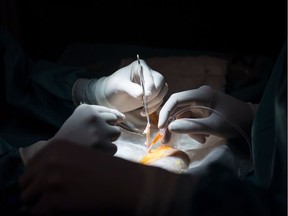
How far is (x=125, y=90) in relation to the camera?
1556 mm

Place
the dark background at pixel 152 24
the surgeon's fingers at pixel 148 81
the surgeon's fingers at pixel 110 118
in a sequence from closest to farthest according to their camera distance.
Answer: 1. the surgeon's fingers at pixel 110 118
2. the surgeon's fingers at pixel 148 81
3. the dark background at pixel 152 24

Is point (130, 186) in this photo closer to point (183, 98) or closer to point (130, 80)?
point (183, 98)

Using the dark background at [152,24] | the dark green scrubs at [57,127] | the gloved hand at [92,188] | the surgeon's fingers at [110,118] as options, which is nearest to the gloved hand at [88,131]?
the surgeon's fingers at [110,118]

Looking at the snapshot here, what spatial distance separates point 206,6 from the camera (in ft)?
7.04

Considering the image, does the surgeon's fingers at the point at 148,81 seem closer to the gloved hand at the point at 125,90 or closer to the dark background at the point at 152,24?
the gloved hand at the point at 125,90

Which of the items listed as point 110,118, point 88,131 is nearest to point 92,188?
point 88,131

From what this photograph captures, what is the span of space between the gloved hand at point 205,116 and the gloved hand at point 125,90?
0.08 metres

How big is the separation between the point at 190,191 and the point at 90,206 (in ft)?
0.70

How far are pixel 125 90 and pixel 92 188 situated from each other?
0.62 metres

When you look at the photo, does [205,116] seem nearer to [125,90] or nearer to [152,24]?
[125,90]

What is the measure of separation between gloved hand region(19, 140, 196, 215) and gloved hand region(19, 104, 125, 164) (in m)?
0.30

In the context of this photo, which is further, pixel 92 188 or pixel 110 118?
pixel 110 118

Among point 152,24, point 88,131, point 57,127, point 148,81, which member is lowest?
point 57,127

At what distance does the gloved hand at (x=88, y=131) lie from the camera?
4.28 ft
